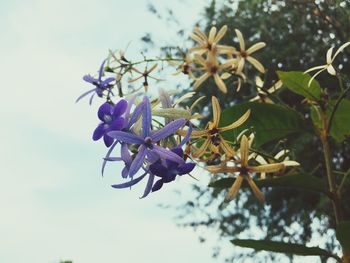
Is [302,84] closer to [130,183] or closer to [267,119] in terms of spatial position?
[267,119]

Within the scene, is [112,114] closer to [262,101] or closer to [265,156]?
[265,156]

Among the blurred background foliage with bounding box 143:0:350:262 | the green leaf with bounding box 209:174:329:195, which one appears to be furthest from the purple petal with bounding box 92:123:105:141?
the blurred background foliage with bounding box 143:0:350:262

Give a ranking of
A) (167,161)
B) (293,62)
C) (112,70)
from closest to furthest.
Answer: (167,161), (112,70), (293,62)

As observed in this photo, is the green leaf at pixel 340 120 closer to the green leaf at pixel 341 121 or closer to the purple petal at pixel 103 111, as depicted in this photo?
the green leaf at pixel 341 121

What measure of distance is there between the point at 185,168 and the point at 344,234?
288 millimetres

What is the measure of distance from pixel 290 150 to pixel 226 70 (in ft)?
0.54

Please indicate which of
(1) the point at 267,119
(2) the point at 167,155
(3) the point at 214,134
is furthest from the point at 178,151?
(1) the point at 267,119

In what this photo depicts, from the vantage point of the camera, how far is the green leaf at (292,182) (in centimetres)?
80

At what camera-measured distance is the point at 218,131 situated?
694 millimetres

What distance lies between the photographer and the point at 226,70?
3.22ft

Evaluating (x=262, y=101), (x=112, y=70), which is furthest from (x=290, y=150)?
(x=112, y=70)

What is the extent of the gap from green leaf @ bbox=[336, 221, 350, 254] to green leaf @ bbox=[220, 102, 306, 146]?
0.20 m

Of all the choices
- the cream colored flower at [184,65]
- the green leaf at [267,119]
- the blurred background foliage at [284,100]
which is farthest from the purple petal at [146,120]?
the blurred background foliage at [284,100]

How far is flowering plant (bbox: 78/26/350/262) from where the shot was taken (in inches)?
23.3
